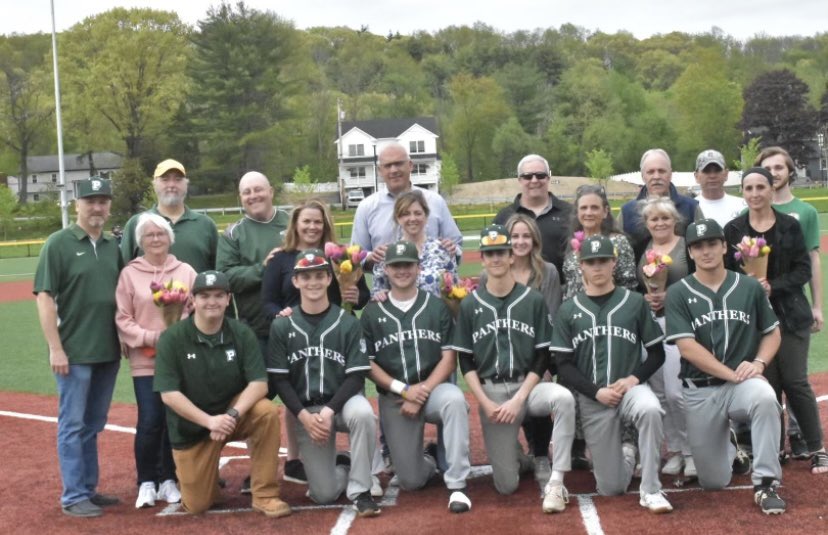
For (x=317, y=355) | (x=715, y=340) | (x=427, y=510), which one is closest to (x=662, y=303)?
→ (x=715, y=340)

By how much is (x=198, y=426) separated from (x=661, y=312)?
3248mm

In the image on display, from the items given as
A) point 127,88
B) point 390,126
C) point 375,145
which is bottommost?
point 375,145

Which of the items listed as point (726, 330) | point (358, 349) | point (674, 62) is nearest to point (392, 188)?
point (358, 349)

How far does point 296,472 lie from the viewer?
666 cm

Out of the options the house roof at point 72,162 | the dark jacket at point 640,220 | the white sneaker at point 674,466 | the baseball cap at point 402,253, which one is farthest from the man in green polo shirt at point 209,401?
the house roof at point 72,162

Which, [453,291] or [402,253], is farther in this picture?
[453,291]

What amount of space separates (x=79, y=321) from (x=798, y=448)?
514 centimetres

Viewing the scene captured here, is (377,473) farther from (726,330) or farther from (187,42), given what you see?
(187,42)

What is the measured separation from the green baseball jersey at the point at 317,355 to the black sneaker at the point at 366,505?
704mm

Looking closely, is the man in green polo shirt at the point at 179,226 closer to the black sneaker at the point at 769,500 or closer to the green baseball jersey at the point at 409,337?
the green baseball jersey at the point at 409,337

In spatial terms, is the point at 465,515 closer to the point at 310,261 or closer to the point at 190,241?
the point at 310,261

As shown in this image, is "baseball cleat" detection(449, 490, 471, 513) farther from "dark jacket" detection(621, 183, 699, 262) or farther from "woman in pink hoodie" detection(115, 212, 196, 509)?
"dark jacket" detection(621, 183, 699, 262)

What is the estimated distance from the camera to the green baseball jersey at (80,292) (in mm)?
6027

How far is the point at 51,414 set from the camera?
911 cm
